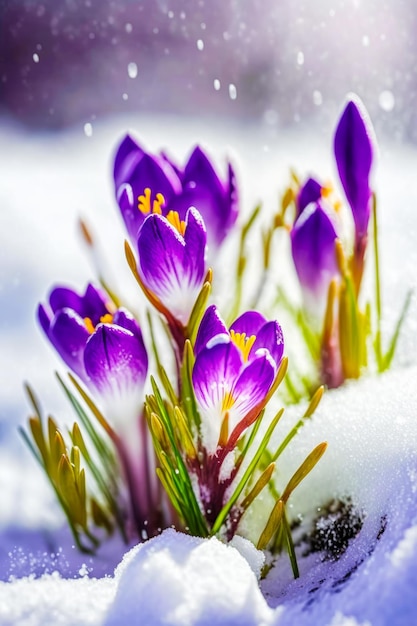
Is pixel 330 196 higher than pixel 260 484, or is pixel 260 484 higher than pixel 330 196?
pixel 330 196

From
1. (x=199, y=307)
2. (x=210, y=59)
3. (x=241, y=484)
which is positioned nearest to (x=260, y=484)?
(x=241, y=484)

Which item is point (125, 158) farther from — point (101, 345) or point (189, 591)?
point (189, 591)

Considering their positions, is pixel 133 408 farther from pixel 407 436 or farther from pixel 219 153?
pixel 219 153

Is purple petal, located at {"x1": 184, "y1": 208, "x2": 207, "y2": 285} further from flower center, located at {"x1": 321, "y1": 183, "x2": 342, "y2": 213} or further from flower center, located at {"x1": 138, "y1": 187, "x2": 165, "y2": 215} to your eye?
flower center, located at {"x1": 321, "y1": 183, "x2": 342, "y2": 213}

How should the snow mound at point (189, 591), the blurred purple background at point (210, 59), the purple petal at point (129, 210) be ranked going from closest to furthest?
the snow mound at point (189, 591), the purple petal at point (129, 210), the blurred purple background at point (210, 59)

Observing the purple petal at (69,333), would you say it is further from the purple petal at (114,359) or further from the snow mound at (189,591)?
the snow mound at (189,591)

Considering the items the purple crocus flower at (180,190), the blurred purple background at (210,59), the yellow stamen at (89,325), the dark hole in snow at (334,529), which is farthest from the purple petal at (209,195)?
the blurred purple background at (210,59)

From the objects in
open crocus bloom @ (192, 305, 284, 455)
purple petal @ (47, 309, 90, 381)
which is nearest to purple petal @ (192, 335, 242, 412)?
open crocus bloom @ (192, 305, 284, 455)

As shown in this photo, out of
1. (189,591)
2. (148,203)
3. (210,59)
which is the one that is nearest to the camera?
(189,591)
